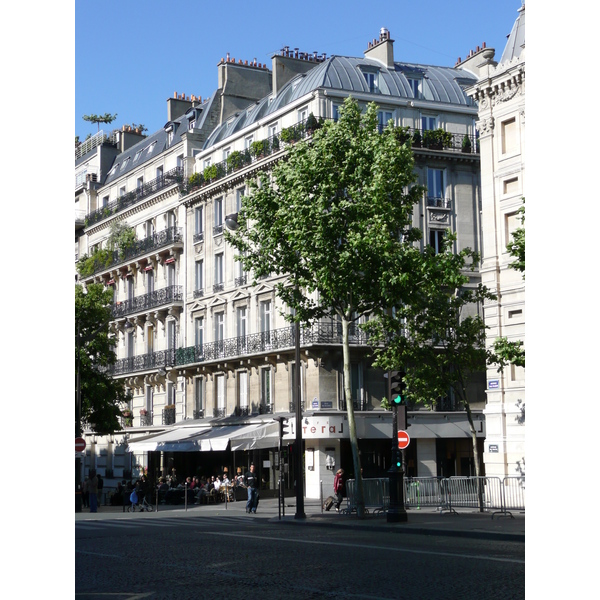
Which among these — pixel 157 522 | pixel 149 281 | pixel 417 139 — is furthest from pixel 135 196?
pixel 157 522

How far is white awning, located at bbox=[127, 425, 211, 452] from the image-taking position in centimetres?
3984

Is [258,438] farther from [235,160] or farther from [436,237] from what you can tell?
[235,160]

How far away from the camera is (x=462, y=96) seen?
1770 inches

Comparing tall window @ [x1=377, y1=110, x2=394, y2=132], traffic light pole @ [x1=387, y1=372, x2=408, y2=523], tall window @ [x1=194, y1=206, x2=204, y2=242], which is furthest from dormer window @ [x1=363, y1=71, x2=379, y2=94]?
traffic light pole @ [x1=387, y1=372, x2=408, y2=523]

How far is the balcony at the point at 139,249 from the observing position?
1972 inches

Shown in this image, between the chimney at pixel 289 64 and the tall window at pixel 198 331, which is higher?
the chimney at pixel 289 64

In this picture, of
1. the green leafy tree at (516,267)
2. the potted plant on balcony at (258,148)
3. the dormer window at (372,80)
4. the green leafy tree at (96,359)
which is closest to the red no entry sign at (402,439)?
the green leafy tree at (516,267)

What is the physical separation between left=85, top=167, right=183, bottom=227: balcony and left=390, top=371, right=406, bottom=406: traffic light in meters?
28.8

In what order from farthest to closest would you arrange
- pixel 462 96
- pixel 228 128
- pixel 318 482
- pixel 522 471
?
pixel 228 128 → pixel 462 96 → pixel 318 482 → pixel 522 471

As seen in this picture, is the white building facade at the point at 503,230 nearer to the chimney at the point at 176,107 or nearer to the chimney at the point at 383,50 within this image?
the chimney at the point at 383,50

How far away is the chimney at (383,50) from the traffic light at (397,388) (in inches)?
970
